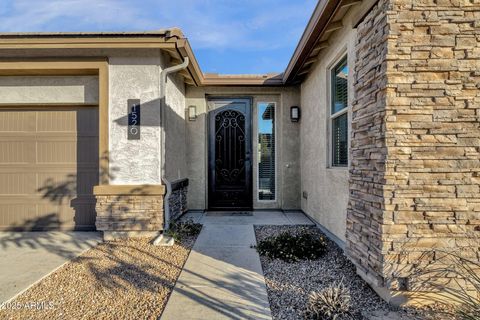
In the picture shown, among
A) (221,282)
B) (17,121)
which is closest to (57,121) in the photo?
(17,121)

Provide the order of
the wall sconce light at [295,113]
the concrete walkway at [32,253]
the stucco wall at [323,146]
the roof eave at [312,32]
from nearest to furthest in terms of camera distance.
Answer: the concrete walkway at [32,253] < the roof eave at [312,32] < the stucco wall at [323,146] < the wall sconce light at [295,113]

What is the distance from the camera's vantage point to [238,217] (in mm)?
6086

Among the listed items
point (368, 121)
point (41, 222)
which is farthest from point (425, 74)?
point (41, 222)

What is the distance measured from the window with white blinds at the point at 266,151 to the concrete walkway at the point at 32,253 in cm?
384

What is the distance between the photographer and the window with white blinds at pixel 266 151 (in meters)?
6.84

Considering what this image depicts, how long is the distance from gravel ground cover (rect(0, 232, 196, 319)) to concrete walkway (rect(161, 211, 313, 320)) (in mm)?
160

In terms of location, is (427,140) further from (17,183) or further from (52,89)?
(17,183)

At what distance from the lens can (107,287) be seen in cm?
289

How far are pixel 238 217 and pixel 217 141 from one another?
1.99m

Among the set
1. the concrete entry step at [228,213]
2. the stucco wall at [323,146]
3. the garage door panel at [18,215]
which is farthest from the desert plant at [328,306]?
the garage door panel at [18,215]

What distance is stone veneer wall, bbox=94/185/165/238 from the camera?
4.41m

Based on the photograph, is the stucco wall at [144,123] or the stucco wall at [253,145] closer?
the stucco wall at [144,123]

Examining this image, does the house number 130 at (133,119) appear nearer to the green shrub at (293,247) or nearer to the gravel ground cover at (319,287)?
the green shrub at (293,247)

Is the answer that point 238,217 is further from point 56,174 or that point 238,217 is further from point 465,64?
point 465,64
